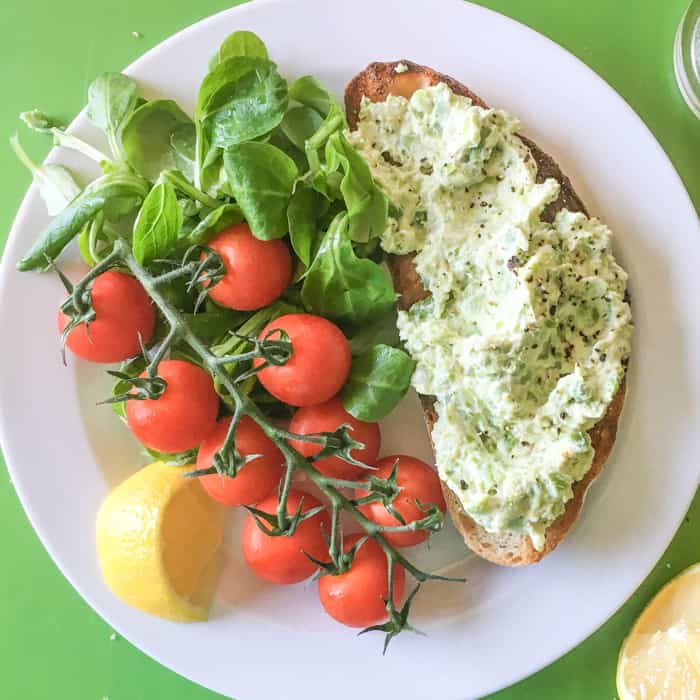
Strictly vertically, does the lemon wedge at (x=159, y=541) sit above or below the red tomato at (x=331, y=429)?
below

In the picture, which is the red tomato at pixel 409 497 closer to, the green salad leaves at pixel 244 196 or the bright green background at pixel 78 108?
the green salad leaves at pixel 244 196

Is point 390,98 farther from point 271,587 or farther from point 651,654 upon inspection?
point 651,654

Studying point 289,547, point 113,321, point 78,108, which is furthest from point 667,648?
point 78,108

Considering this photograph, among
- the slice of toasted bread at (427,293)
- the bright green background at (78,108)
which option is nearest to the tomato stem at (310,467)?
the slice of toasted bread at (427,293)

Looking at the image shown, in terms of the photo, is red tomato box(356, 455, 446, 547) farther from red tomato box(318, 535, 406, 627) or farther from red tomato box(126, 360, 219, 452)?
red tomato box(126, 360, 219, 452)

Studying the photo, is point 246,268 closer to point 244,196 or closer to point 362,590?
point 244,196
